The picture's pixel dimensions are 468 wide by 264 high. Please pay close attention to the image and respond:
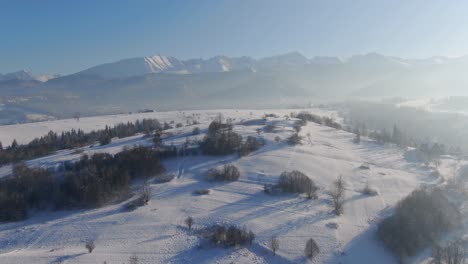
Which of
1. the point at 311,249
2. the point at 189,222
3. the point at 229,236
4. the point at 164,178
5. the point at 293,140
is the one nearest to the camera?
the point at 311,249

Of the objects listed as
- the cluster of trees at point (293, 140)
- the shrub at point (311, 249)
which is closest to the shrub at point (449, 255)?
the shrub at point (311, 249)

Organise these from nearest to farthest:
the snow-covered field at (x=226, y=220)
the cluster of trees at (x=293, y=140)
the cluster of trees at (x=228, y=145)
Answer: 1. the snow-covered field at (x=226, y=220)
2. the cluster of trees at (x=228, y=145)
3. the cluster of trees at (x=293, y=140)

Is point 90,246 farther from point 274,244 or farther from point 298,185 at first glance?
point 298,185

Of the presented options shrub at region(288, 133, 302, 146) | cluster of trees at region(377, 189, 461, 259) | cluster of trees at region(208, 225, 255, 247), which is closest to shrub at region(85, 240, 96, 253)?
cluster of trees at region(208, 225, 255, 247)

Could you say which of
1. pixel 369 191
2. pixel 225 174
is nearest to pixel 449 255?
pixel 369 191

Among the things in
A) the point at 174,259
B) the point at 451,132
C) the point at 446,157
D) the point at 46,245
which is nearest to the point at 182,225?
the point at 174,259

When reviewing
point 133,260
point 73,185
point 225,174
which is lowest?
point 133,260

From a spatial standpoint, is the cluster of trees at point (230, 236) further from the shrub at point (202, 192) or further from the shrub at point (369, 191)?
the shrub at point (369, 191)
